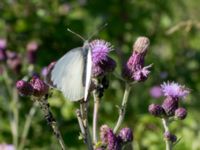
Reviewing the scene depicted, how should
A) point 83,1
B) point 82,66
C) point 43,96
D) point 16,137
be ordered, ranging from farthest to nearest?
1. point 83,1
2. point 16,137
3. point 43,96
4. point 82,66

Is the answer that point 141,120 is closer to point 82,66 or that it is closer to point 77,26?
point 77,26

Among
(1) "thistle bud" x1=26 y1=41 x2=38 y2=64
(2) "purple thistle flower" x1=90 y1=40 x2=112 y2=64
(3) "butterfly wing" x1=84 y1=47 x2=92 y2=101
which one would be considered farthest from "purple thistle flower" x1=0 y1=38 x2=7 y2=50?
(3) "butterfly wing" x1=84 y1=47 x2=92 y2=101

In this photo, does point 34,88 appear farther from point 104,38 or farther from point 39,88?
point 104,38

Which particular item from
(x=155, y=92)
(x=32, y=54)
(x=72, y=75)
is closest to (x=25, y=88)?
(x=72, y=75)

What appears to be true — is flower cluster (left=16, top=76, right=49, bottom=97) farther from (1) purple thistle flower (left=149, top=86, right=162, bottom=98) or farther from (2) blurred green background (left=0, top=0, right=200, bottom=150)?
(1) purple thistle flower (left=149, top=86, right=162, bottom=98)

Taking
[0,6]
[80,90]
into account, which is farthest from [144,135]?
[80,90]

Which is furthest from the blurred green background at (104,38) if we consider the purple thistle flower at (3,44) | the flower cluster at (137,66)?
the flower cluster at (137,66)
